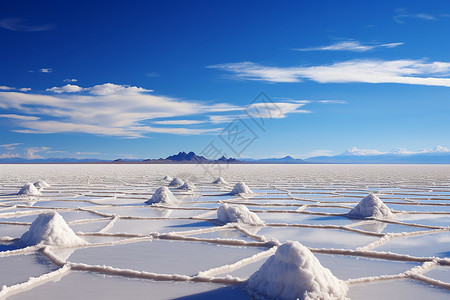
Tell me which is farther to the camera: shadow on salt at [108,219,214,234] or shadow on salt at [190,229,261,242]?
shadow on salt at [108,219,214,234]

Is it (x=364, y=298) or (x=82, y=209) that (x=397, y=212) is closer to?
(x=364, y=298)

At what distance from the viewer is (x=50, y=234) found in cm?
353

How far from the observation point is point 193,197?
26.8 feet

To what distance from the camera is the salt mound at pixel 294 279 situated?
2.18 m

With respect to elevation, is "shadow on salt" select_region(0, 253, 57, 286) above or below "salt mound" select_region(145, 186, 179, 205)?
below

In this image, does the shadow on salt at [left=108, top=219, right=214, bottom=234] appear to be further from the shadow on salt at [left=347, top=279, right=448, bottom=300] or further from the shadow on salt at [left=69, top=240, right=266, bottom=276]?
the shadow on salt at [left=347, top=279, right=448, bottom=300]

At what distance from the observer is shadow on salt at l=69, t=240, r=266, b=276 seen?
2.93 metres

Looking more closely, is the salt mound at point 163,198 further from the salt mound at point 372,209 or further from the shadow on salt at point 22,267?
the shadow on salt at point 22,267

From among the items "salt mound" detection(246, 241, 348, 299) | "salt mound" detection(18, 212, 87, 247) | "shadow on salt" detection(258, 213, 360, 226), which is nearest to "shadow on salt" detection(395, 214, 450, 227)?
"shadow on salt" detection(258, 213, 360, 226)

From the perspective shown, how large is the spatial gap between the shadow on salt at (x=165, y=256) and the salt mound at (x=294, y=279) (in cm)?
66

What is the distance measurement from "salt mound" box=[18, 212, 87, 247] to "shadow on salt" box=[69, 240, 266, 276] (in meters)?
0.19

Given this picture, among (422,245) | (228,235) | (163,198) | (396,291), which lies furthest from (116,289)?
(163,198)

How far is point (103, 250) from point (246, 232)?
4.76 ft

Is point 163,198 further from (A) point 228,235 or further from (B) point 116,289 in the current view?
(B) point 116,289
